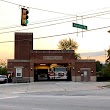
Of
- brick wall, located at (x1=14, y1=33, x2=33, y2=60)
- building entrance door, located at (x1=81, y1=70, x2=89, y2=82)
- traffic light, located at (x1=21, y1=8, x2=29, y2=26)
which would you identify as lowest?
building entrance door, located at (x1=81, y1=70, x2=89, y2=82)

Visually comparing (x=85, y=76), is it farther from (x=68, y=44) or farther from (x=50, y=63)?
(x=68, y=44)

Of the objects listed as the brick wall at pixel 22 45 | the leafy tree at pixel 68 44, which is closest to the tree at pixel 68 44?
the leafy tree at pixel 68 44

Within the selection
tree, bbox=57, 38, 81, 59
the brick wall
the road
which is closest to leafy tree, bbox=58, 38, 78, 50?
tree, bbox=57, 38, 81, 59

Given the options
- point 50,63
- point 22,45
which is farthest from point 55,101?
point 22,45

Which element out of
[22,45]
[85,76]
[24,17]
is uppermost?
[22,45]

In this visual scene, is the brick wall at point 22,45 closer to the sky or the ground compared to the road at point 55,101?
closer to the sky

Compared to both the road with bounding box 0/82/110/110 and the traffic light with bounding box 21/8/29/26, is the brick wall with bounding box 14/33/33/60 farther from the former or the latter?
the traffic light with bounding box 21/8/29/26

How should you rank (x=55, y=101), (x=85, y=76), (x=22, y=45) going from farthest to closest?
(x=22, y=45) < (x=85, y=76) < (x=55, y=101)

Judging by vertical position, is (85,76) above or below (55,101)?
above

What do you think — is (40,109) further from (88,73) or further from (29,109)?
(88,73)

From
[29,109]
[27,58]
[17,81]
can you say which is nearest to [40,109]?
[29,109]

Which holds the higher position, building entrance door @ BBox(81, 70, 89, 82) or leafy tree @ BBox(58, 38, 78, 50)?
leafy tree @ BBox(58, 38, 78, 50)

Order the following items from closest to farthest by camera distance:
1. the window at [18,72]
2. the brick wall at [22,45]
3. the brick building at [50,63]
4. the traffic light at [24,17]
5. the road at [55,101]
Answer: the road at [55,101] → the traffic light at [24,17] → the window at [18,72] → the brick building at [50,63] → the brick wall at [22,45]

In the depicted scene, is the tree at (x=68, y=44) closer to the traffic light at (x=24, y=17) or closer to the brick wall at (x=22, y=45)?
the brick wall at (x=22, y=45)
